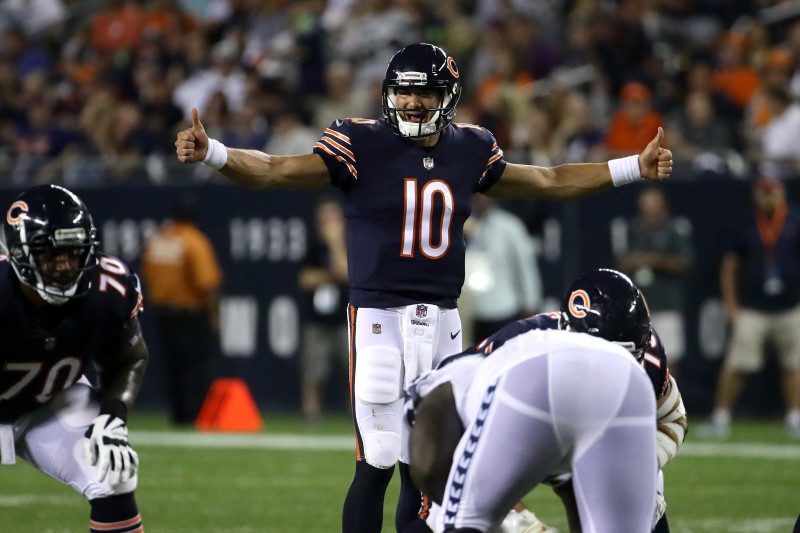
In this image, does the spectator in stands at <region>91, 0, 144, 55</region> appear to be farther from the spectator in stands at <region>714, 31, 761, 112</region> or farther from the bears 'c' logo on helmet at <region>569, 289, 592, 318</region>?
the bears 'c' logo on helmet at <region>569, 289, 592, 318</region>

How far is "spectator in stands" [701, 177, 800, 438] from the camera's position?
10.1 meters

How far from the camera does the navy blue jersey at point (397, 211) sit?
4805mm

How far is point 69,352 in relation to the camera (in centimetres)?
453

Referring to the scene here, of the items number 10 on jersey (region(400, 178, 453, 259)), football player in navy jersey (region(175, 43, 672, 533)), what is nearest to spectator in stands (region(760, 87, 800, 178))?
football player in navy jersey (region(175, 43, 672, 533))

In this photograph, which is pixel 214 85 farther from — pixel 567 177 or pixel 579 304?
pixel 579 304

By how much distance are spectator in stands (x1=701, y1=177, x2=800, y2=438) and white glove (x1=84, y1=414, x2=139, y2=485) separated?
22.0 ft

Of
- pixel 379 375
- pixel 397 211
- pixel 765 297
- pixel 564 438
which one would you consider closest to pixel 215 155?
pixel 397 211

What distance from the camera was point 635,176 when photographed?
514 centimetres

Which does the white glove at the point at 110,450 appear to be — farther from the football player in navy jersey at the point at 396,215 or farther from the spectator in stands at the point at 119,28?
the spectator in stands at the point at 119,28

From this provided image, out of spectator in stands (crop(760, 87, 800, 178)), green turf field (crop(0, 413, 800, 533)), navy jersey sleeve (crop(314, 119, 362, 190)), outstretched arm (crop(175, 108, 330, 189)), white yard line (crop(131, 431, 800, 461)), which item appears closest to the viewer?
outstretched arm (crop(175, 108, 330, 189))

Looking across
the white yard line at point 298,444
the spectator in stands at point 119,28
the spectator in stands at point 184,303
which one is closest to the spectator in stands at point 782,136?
the white yard line at point 298,444

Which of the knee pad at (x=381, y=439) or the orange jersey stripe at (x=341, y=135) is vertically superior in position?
the orange jersey stripe at (x=341, y=135)

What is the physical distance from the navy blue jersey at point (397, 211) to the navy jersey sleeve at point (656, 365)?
94 centimetres

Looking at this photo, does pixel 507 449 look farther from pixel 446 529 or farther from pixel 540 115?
pixel 540 115
